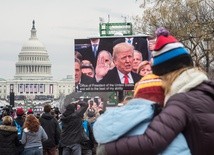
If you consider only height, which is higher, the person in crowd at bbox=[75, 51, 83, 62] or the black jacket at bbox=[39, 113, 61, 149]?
the person in crowd at bbox=[75, 51, 83, 62]

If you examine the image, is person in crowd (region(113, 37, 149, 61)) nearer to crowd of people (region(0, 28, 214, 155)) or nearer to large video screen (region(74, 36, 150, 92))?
large video screen (region(74, 36, 150, 92))

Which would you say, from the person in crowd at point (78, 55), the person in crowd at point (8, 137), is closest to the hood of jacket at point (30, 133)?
the person in crowd at point (8, 137)

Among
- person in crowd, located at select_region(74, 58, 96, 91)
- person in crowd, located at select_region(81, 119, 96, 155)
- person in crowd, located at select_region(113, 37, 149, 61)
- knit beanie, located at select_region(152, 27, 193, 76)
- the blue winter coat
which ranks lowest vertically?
person in crowd, located at select_region(81, 119, 96, 155)

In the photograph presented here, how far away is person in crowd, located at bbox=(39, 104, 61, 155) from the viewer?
1549 centimetres

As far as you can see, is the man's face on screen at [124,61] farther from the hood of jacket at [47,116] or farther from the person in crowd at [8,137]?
the person in crowd at [8,137]

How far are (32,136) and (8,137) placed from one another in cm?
54

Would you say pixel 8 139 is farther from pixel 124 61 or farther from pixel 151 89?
pixel 151 89

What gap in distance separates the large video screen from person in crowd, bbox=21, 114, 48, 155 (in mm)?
8509

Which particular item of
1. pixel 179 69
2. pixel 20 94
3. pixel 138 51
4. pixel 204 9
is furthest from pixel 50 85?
Answer: pixel 179 69

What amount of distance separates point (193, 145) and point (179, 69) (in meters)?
0.49

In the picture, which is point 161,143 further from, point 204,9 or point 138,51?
point 204,9

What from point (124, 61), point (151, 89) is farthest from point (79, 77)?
point (151, 89)

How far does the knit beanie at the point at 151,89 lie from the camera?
3.78 metres

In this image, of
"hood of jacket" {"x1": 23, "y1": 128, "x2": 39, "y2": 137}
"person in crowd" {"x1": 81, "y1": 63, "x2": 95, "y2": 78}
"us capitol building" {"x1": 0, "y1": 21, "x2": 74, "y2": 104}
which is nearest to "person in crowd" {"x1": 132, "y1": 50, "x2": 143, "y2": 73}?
"person in crowd" {"x1": 81, "y1": 63, "x2": 95, "y2": 78}
